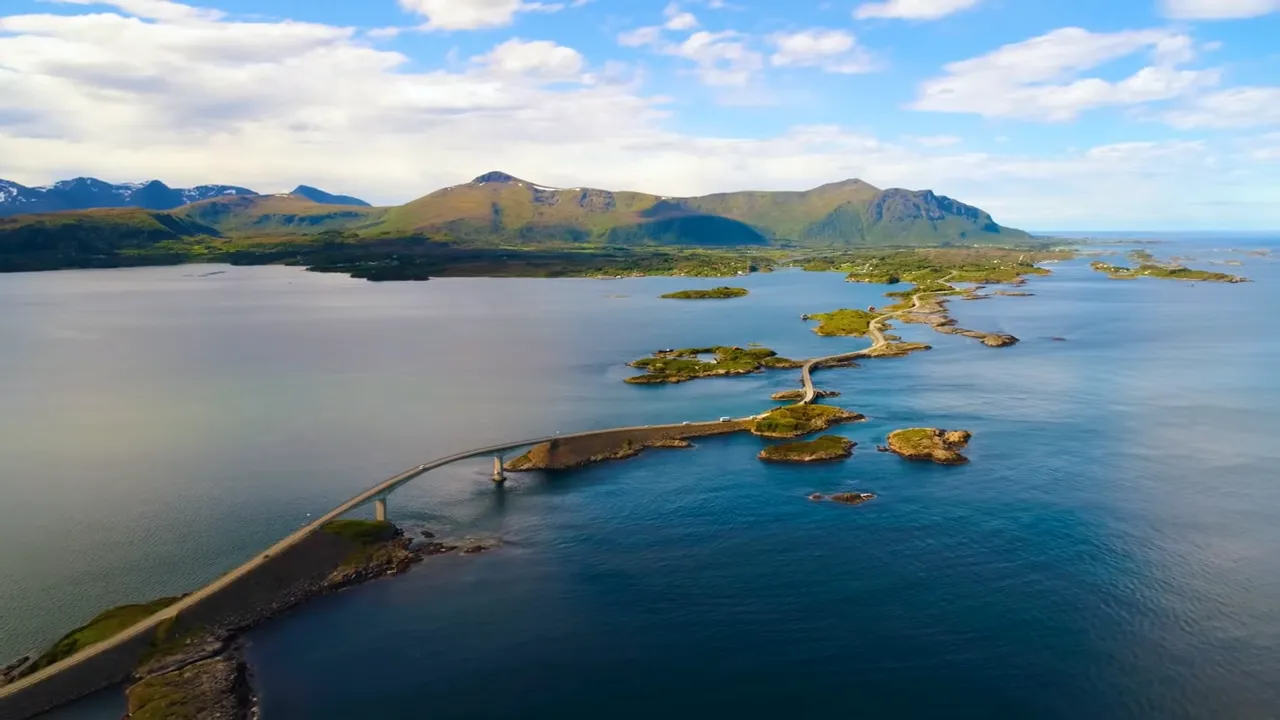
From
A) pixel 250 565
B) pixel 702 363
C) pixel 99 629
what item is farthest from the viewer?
pixel 702 363

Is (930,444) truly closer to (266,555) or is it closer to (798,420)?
(798,420)

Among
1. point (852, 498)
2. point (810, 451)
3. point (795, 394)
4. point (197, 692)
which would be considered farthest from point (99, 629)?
point (795, 394)

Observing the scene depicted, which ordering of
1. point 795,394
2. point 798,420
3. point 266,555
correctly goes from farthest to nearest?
point 795,394 → point 798,420 → point 266,555

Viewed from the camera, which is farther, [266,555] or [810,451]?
[810,451]

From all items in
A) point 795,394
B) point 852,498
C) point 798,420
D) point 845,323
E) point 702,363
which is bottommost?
point 852,498

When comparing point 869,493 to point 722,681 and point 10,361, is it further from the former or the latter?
point 10,361

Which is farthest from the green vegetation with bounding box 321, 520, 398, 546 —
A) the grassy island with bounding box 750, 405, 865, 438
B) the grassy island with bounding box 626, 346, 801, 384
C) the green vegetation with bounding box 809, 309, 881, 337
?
the green vegetation with bounding box 809, 309, 881, 337

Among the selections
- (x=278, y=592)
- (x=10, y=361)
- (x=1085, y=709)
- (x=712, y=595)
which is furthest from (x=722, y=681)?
(x=10, y=361)

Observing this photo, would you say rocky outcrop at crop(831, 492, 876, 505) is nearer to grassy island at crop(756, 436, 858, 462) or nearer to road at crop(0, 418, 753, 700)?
grassy island at crop(756, 436, 858, 462)
